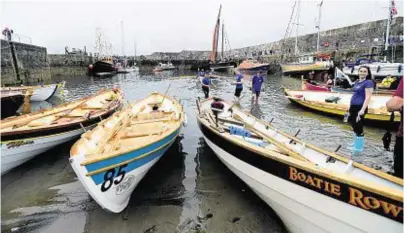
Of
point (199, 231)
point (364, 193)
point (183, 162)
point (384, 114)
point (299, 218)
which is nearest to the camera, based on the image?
point (364, 193)

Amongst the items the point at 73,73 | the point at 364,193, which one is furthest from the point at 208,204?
the point at 73,73

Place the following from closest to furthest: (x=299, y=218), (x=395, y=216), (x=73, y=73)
→ (x=395, y=216)
(x=299, y=218)
(x=73, y=73)

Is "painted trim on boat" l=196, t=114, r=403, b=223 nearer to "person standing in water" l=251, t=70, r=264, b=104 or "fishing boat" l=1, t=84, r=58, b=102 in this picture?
"person standing in water" l=251, t=70, r=264, b=104

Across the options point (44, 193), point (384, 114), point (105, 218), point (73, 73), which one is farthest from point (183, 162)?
point (73, 73)

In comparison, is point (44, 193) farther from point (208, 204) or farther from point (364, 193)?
point (364, 193)

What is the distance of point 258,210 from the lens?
5098mm

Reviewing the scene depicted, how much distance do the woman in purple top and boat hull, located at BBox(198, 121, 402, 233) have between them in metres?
3.33

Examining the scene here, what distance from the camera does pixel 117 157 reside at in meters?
4.62

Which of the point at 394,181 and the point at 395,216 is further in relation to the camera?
the point at 394,181

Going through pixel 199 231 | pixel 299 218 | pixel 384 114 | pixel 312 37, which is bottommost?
pixel 199 231

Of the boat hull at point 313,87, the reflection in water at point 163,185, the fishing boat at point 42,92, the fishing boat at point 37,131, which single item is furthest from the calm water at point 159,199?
the fishing boat at point 42,92

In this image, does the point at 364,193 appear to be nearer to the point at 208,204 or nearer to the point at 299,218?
the point at 299,218

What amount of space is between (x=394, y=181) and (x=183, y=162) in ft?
16.8

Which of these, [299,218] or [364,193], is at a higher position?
[364,193]
